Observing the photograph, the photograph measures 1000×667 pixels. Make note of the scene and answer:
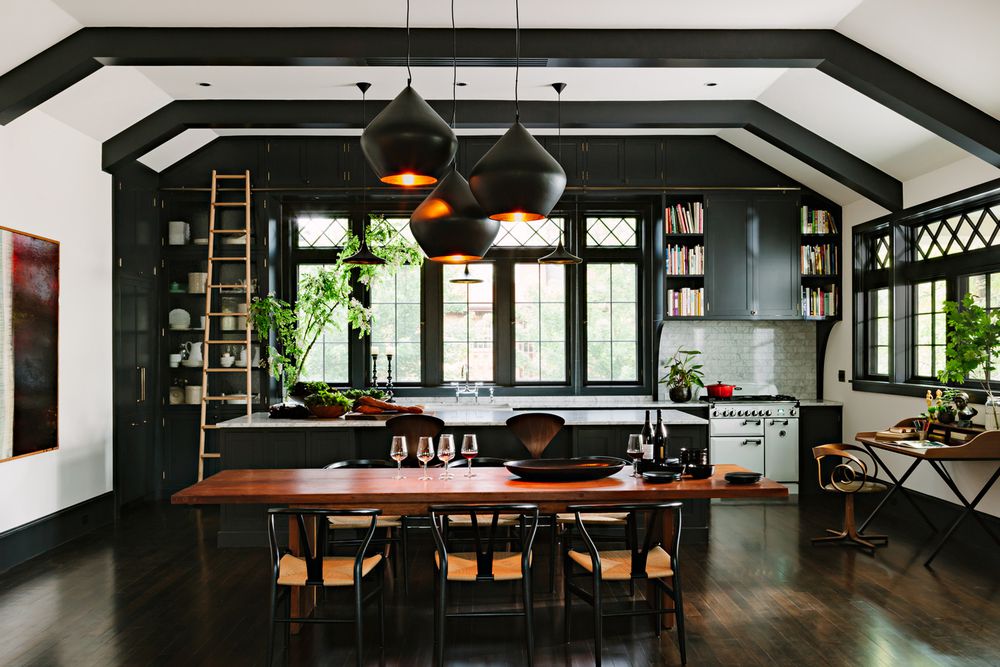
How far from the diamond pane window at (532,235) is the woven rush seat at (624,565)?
4964 millimetres

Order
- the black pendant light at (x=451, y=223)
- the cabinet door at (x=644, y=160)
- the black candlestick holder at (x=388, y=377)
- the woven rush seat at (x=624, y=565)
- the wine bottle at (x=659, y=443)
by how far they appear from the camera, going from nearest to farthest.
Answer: the black pendant light at (x=451, y=223) → the woven rush seat at (x=624, y=565) → the wine bottle at (x=659, y=443) → the black candlestick holder at (x=388, y=377) → the cabinet door at (x=644, y=160)

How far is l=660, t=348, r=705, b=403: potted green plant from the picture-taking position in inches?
324

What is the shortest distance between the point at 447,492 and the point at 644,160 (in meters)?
5.18

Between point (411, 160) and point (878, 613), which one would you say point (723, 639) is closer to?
point (878, 613)

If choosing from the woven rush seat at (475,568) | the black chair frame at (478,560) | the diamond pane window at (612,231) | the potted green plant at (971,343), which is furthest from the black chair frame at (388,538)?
the diamond pane window at (612,231)

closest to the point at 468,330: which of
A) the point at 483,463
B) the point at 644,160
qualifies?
the point at 644,160

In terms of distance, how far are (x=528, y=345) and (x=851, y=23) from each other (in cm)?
459

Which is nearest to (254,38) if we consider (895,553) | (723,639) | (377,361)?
(377,361)

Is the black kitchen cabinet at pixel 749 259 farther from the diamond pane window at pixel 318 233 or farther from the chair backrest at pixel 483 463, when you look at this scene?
the diamond pane window at pixel 318 233

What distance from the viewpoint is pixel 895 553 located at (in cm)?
576

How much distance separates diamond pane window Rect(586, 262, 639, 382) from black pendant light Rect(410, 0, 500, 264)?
5526mm

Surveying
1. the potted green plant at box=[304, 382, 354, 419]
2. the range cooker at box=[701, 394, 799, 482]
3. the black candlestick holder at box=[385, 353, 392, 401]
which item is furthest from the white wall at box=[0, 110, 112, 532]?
the range cooker at box=[701, 394, 799, 482]

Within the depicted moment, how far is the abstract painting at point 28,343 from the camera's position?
18.4 feet

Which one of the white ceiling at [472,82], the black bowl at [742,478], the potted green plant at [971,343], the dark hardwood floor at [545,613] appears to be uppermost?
the white ceiling at [472,82]
